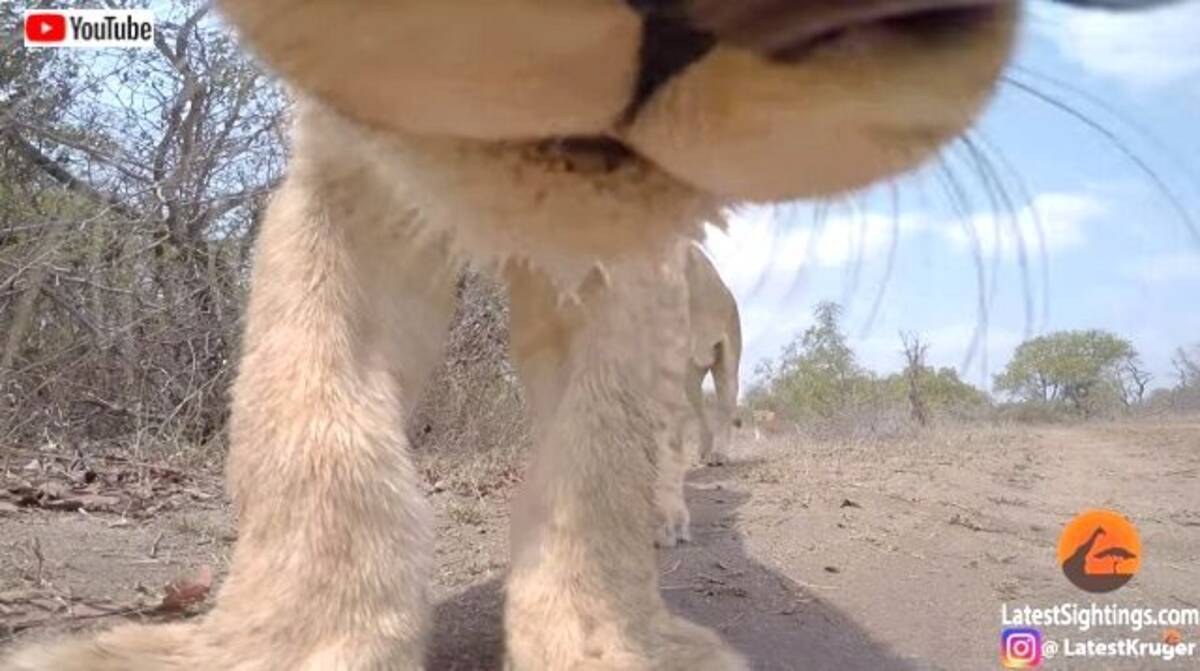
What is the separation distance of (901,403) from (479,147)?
19.1ft

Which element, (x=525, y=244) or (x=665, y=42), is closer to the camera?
(x=665, y=42)

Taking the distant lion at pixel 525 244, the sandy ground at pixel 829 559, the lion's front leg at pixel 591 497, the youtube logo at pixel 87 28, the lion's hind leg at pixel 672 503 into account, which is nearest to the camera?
the distant lion at pixel 525 244

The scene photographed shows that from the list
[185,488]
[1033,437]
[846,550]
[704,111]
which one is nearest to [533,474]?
[704,111]

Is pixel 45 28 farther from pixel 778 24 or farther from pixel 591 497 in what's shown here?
pixel 778 24

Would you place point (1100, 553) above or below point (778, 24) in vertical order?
below

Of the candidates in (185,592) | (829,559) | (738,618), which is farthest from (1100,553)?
(185,592)

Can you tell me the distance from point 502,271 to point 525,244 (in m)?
0.70

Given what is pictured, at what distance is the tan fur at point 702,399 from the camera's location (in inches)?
150

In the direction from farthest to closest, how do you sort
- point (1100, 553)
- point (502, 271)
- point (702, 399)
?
point (702, 399) < point (1100, 553) < point (502, 271)

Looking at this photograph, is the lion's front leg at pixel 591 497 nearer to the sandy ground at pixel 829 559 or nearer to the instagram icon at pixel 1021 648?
the sandy ground at pixel 829 559

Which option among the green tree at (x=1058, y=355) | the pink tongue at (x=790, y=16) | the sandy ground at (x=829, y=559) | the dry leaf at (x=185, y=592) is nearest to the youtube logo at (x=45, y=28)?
the sandy ground at (x=829, y=559)

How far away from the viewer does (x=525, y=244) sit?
1.40 m

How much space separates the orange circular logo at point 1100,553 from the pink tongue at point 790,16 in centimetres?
223

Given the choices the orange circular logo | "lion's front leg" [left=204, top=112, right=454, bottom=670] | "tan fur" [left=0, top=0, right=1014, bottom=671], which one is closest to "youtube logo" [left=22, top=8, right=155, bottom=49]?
"lion's front leg" [left=204, top=112, right=454, bottom=670]
